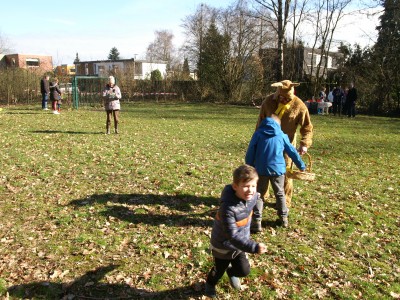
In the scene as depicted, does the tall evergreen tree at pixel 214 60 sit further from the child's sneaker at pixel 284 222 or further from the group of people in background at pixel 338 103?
the child's sneaker at pixel 284 222

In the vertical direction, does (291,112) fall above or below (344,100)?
below

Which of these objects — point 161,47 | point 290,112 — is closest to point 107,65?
point 161,47

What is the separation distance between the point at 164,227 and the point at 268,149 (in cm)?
188

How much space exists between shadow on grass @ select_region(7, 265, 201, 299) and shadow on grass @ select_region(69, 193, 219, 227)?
156 cm

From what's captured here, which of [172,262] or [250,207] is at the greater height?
[250,207]

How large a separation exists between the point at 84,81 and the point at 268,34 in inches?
681

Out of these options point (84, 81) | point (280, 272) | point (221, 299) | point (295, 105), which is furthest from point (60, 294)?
point (84, 81)

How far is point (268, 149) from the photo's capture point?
4727 millimetres

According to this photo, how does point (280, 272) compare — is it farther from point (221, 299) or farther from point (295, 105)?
point (295, 105)

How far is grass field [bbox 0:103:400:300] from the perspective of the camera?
3869mm

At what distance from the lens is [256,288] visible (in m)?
3.83

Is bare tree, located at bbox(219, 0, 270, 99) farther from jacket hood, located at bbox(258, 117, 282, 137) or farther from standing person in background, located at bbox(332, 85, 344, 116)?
Answer: jacket hood, located at bbox(258, 117, 282, 137)

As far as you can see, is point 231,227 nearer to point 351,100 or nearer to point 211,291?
point 211,291

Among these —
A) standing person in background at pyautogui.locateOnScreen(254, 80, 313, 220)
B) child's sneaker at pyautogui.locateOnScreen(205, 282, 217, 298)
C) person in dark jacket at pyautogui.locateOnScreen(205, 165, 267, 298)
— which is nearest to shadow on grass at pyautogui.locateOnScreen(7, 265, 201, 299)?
child's sneaker at pyautogui.locateOnScreen(205, 282, 217, 298)
